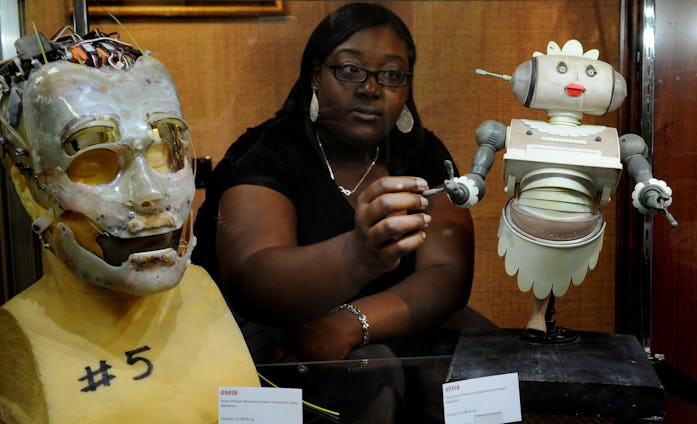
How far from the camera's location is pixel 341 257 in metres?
1.78

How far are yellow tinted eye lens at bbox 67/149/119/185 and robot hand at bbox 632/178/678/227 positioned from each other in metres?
0.94

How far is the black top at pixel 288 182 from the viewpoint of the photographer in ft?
5.92

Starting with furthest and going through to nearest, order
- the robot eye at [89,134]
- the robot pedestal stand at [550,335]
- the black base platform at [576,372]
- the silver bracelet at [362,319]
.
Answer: the silver bracelet at [362,319] < the robot pedestal stand at [550,335] < the black base platform at [576,372] < the robot eye at [89,134]

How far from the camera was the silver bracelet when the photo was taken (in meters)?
1.81

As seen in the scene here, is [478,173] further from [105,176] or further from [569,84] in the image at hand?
[105,176]

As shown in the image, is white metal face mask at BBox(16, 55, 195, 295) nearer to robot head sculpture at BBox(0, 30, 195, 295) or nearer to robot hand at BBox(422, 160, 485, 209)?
robot head sculpture at BBox(0, 30, 195, 295)

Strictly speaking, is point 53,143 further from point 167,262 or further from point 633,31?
point 633,31

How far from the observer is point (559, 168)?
1591 millimetres

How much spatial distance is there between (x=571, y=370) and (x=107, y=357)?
84 cm

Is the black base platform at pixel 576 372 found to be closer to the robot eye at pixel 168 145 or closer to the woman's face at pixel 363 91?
the woman's face at pixel 363 91

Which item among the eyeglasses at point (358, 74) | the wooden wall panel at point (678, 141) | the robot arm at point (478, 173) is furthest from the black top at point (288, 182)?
the wooden wall panel at point (678, 141)

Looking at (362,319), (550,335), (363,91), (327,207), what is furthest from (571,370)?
(363,91)

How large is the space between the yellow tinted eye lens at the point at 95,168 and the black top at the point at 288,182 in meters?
0.46

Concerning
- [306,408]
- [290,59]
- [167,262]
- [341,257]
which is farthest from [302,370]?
[290,59]
